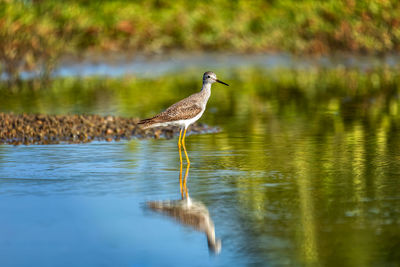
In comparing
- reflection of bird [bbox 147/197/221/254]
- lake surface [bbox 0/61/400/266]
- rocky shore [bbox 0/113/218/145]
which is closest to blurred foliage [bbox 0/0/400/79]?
rocky shore [bbox 0/113/218/145]

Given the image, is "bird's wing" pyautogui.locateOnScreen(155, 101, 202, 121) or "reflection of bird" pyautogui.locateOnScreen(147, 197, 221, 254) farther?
"bird's wing" pyautogui.locateOnScreen(155, 101, 202, 121)

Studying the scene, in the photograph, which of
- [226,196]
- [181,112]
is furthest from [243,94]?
[226,196]

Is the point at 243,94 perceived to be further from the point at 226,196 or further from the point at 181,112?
the point at 226,196

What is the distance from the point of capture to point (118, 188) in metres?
10.7

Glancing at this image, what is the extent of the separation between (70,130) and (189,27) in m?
22.9

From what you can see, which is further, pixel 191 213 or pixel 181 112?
pixel 181 112

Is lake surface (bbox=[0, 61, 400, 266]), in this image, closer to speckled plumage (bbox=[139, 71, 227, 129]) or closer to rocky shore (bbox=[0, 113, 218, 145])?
speckled plumage (bbox=[139, 71, 227, 129])

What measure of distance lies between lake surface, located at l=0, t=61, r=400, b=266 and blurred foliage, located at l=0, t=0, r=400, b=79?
Result: 13.1 meters

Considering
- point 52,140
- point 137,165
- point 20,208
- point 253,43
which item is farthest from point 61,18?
point 20,208

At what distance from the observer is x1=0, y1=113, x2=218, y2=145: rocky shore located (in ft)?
50.5

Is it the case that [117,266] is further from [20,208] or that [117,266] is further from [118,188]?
[118,188]

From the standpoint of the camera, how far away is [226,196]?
1008cm

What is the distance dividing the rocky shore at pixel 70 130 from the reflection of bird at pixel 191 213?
18.7 ft

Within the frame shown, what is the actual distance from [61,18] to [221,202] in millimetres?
23649
